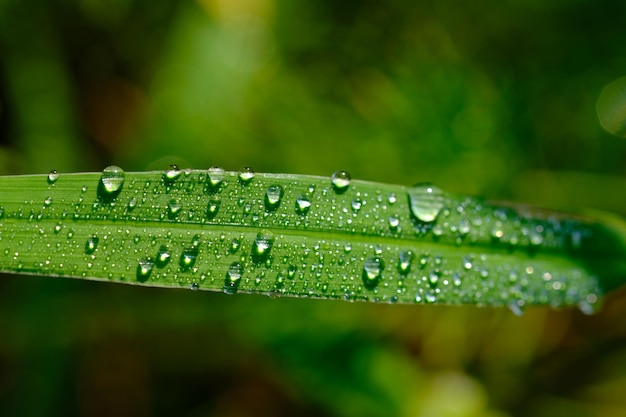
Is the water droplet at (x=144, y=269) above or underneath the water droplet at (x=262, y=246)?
underneath

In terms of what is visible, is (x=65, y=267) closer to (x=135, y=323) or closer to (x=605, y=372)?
(x=135, y=323)

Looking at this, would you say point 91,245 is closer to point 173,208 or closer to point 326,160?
point 173,208

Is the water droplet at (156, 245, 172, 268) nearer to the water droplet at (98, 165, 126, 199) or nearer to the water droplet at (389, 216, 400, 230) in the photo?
the water droplet at (98, 165, 126, 199)

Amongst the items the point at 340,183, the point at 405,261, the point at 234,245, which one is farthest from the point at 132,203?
the point at 405,261

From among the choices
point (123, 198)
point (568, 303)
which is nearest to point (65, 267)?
point (123, 198)

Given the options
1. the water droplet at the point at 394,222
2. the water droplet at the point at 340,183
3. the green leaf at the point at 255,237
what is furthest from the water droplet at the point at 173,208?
the water droplet at the point at 394,222

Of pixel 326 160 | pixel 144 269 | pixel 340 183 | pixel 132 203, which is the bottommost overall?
pixel 144 269

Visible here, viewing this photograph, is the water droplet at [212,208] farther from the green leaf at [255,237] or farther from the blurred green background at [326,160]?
the blurred green background at [326,160]
